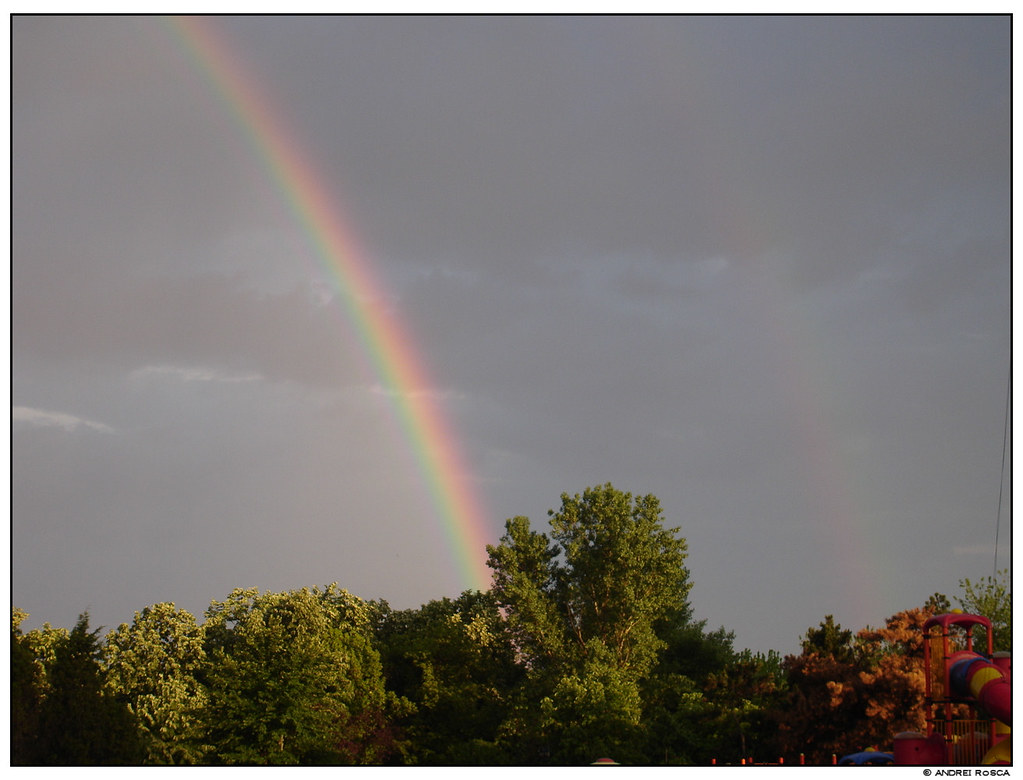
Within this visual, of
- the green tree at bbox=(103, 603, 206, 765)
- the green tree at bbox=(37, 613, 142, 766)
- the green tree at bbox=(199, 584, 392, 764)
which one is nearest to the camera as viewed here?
the green tree at bbox=(37, 613, 142, 766)

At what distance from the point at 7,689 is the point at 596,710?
75.3 ft

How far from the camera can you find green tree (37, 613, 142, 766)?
3123 centimetres

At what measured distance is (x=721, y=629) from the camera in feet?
187

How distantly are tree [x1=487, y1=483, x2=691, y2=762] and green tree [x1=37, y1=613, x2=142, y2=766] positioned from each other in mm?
16663

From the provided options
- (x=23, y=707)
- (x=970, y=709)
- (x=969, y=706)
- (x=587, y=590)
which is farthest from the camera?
(x=587, y=590)

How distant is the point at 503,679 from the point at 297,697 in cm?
1473

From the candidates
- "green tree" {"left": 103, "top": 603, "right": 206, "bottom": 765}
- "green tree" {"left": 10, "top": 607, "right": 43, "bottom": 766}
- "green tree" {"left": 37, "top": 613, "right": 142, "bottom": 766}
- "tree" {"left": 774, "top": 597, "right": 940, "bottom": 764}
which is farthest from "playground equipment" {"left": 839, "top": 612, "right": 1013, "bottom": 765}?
"green tree" {"left": 103, "top": 603, "right": 206, "bottom": 765}

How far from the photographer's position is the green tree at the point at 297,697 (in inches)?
1555

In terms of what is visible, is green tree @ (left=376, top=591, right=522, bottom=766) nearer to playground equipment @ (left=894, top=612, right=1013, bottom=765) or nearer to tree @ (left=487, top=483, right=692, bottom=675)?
tree @ (left=487, top=483, right=692, bottom=675)

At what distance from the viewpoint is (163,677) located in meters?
51.5

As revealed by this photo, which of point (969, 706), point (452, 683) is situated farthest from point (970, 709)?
point (452, 683)

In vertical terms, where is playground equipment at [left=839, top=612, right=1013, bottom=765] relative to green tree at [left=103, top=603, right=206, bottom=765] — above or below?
above

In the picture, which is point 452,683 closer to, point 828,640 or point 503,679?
point 503,679

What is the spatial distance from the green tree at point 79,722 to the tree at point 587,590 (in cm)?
1666
